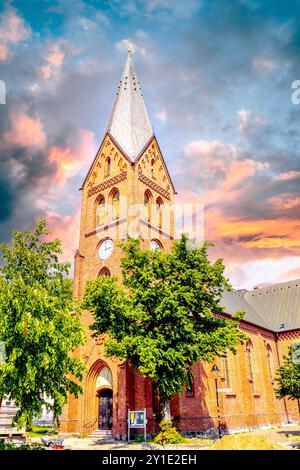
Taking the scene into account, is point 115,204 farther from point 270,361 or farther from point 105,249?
point 270,361

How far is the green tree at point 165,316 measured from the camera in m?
20.5

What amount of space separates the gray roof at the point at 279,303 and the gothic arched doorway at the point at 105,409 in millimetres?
22090

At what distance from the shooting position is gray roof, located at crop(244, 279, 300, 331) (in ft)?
135

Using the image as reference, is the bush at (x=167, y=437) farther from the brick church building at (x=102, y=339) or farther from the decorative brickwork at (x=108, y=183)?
the decorative brickwork at (x=108, y=183)

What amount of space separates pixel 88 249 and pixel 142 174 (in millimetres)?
8137

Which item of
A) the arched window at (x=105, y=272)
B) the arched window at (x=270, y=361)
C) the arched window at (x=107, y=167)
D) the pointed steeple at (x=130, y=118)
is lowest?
the arched window at (x=270, y=361)

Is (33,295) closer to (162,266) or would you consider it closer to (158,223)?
(162,266)

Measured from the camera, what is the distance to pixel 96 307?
21359mm

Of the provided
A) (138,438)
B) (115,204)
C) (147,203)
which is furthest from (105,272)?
(138,438)

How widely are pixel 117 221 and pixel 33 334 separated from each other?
17.0 m

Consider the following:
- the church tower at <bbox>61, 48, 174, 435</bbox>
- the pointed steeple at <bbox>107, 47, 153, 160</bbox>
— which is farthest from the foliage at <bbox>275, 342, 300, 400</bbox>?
the pointed steeple at <bbox>107, 47, 153, 160</bbox>

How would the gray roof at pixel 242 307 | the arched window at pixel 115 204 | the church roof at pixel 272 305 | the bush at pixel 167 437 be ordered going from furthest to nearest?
the church roof at pixel 272 305
the gray roof at pixel 242 307
the arched window at pixel 115 204
the bush at pixel 167 437

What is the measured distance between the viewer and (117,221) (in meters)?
31.3

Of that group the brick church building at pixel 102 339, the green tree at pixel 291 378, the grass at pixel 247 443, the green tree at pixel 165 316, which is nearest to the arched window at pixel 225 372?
the brick church building at pixel 102 339
